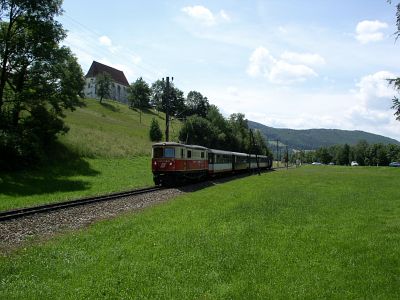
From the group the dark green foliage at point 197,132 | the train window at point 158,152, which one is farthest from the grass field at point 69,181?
the dark green foliage at point 197,132

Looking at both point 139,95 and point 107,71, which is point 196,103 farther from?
→ point 107,71

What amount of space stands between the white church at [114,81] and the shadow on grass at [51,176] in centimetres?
12206

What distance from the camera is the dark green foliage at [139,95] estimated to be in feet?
501

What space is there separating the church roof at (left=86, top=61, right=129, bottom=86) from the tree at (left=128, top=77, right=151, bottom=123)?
14084mm

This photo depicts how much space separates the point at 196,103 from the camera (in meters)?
153

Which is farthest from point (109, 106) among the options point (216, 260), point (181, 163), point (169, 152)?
point (216, 260)

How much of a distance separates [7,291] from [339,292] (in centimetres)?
595


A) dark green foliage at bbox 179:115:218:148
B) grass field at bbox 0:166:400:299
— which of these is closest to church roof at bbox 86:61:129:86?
dark green foliage at bbox 179:115:218:148

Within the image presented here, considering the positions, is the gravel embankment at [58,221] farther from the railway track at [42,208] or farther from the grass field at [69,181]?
the grass field at [69,181]

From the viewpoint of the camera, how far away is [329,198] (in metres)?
22.4

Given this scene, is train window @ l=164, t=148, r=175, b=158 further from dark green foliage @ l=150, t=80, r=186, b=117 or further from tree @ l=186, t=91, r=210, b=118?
tree @ l=186, t=91, r=210, b=118

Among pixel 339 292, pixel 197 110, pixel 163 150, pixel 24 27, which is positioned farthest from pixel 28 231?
pixel 197 110

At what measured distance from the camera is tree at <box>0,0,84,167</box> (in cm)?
3338

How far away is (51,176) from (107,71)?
142112 millimetres
